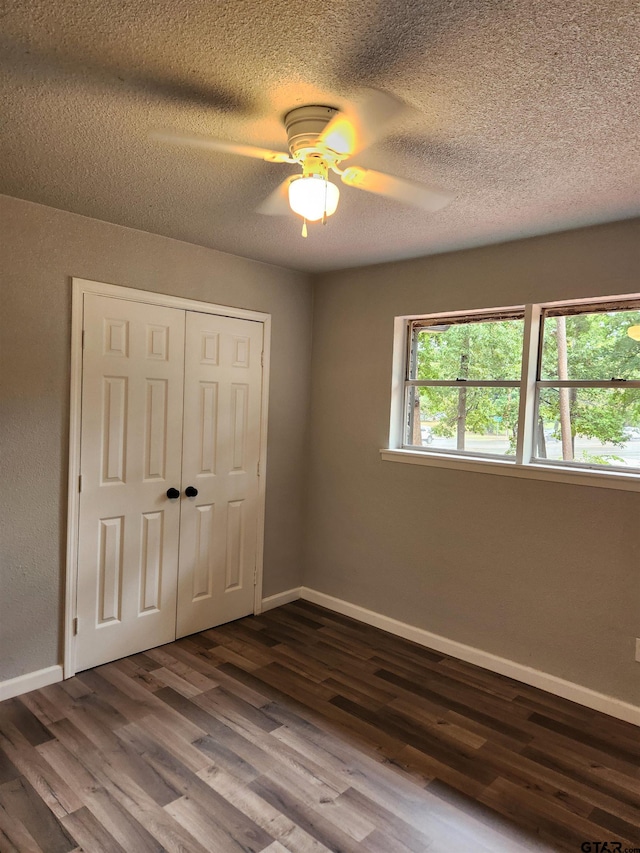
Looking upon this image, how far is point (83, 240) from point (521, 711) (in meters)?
3.30

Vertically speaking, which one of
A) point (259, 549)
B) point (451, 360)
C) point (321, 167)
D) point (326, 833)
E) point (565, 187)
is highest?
point (565, 187)

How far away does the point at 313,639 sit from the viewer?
353cm

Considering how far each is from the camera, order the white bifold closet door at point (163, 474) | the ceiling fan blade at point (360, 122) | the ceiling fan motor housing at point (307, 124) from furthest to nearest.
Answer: the white bifold closet door at point (163, 474), the ceiling fan motor housing at point (307, 124), the ceiling fan blade at point (360, 122)

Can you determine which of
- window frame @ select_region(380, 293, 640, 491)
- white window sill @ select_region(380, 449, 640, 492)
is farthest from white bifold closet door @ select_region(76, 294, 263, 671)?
white window sill @ select_region(380, 449, 640, 492)

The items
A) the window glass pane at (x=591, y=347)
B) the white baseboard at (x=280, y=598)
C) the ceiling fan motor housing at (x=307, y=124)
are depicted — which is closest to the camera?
the ceiling fan motor housing at (x=307, y=124)

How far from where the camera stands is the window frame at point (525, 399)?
282 cm

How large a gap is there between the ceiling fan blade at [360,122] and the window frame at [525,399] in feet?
5.47

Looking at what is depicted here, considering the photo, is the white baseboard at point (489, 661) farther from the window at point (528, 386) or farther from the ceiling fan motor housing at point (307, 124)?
the ceiling fan motor housing at point (307, 124)

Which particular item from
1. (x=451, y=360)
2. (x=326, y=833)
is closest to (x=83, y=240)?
(x=451, y=360)

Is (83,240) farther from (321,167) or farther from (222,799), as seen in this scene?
(222,799)

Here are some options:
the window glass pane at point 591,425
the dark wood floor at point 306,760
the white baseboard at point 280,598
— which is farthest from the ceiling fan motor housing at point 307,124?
the white baseboard at point 280,598

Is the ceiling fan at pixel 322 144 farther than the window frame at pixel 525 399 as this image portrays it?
No

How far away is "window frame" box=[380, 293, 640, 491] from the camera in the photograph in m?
2.82

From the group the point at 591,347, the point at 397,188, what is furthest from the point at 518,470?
the point at 397,188
